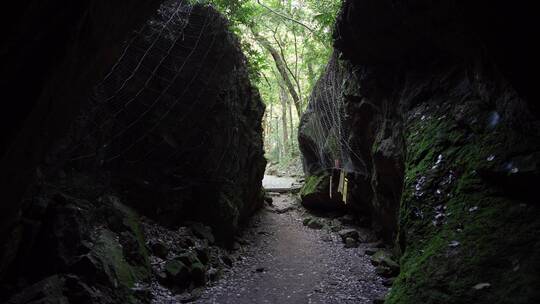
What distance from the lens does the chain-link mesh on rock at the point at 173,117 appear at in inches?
251

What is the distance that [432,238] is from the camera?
12.4 ft

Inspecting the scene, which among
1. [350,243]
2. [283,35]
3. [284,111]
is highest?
[283,35]

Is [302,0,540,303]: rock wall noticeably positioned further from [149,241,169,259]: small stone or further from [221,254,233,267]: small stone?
[149,241,169,259]: small stone

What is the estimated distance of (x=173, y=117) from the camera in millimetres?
7340

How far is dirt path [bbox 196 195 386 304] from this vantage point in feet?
19.3

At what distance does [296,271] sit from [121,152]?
166 inches

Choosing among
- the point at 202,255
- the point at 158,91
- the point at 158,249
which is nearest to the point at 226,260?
the point at 202,255

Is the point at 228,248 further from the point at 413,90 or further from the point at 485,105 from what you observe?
the point at 485,105

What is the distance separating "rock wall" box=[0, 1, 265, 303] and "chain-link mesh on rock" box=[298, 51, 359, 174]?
8.28 feet

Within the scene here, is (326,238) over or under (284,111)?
under

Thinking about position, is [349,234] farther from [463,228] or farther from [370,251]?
[463,228]

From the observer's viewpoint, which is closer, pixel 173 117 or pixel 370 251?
pixel 173 117

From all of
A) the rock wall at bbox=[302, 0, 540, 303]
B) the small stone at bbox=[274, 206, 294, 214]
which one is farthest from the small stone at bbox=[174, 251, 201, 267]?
the small stone at bbox=[274, 206, 294, 214]

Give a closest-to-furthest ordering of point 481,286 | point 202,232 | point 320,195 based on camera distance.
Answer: point 481,286
point 202,232
point 320,195
